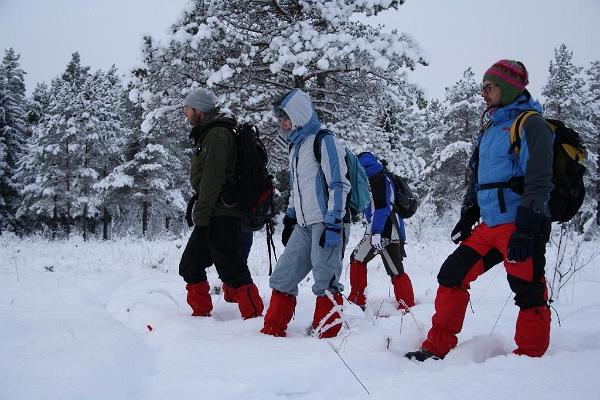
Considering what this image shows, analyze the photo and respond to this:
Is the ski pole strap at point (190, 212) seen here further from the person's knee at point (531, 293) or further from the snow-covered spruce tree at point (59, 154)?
the snow-covered spruce tree at point (59, 154)

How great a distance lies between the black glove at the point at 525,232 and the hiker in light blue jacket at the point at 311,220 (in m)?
1.39

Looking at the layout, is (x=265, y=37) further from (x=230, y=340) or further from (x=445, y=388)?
(x=445, y=388)

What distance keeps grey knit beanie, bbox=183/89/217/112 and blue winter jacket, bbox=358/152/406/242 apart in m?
2.04

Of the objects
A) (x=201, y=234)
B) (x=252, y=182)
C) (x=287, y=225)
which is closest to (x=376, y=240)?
(x=287, y=225)

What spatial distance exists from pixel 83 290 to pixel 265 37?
7987 millimetres

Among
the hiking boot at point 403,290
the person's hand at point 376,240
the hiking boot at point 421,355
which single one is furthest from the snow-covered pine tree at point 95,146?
the hiking boot at point 421,355

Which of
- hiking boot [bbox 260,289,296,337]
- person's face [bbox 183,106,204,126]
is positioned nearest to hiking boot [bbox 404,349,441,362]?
hiking boot [bbox 260,289,296,337]

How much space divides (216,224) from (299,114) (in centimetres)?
140

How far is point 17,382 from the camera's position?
7.45 ft

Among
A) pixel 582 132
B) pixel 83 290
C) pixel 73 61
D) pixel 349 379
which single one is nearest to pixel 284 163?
pixel 83 290

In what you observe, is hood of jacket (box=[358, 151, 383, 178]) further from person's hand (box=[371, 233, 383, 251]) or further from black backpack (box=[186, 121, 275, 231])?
black backpack (box=[186, 121, 275, 231])

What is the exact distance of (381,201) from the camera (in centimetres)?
510

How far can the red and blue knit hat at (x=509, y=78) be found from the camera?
119 inches

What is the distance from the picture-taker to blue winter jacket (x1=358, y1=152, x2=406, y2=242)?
5.06 meters
